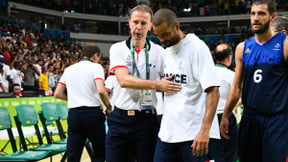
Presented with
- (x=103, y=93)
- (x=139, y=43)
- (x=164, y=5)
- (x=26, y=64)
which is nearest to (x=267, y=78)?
(x=139, y=43)

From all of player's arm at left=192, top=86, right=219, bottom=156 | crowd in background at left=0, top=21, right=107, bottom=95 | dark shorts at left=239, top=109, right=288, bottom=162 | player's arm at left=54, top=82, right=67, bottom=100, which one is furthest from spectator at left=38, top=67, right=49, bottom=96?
player's arm at left=192, top=86, right=219, bottom=156

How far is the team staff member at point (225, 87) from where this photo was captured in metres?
4.65

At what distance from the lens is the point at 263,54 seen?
9.79 ft

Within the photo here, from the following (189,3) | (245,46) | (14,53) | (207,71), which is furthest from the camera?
(189,3)

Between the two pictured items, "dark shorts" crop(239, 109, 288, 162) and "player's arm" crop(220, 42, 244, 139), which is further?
"player's arm" crop(220, 42, 244, 139)

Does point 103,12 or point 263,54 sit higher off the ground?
point 103,12

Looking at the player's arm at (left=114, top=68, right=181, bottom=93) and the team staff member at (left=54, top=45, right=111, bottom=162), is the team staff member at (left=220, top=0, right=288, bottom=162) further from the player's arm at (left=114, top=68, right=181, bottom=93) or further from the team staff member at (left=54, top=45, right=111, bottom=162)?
the team staff member at (left=54, top=45, right=111, bottom=162)

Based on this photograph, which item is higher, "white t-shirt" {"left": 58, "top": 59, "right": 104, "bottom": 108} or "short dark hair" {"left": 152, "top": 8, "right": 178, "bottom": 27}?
"short dark hair" {"left": 152, "top": 8, "right": 178, "bottom": 27}

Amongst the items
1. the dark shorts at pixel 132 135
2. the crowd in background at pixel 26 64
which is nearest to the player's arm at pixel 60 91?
the dark shorts at pixel 132 135

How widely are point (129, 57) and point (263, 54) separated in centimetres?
110

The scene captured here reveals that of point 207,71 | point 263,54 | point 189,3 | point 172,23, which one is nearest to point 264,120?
point 263,54

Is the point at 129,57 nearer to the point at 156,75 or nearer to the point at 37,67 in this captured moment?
the point at 156,75

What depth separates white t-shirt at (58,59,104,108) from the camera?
15.9 feet

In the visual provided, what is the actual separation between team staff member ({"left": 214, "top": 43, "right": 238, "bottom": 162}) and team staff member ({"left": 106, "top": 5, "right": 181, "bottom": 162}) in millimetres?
1546
